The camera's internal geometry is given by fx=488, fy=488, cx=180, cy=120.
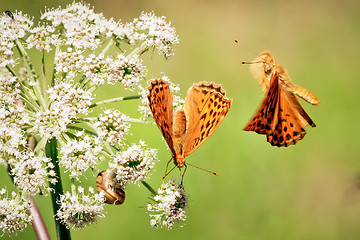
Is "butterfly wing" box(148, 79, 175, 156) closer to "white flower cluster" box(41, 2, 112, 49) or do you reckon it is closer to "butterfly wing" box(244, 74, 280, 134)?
"butterfly wing" box(244, 74, 280, 134)

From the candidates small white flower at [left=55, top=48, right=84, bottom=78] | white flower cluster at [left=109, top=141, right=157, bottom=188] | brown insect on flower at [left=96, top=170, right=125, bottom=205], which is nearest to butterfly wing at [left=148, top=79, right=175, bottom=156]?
white flower cluster at [left=109, top=141, right=157, bottom=188]

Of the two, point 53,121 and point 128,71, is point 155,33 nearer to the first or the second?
point 128,71

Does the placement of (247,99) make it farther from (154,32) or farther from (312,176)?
(154,32)

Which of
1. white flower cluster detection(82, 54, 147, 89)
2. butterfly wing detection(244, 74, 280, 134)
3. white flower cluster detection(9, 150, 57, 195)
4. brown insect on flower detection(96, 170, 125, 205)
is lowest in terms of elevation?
brown insect on flower detection(96, 170, 125, 205)

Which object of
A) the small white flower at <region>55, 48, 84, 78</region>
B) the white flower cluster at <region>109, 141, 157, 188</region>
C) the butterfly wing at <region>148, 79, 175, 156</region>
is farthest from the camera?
the small white flower at <region>55, 48, 84, 78</region>

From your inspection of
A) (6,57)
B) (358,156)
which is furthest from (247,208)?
(6,57)

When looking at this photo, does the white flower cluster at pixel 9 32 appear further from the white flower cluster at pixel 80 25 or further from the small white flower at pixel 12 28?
the white flower cluster at pixel 80 25
